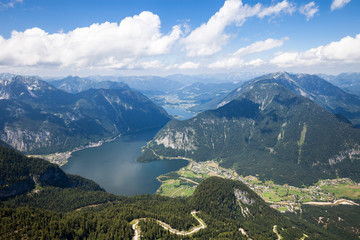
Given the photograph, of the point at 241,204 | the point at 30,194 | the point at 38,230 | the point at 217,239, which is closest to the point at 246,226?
the point at 241,204

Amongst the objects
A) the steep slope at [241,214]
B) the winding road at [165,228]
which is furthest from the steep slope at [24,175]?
the steep slope at [241,214]

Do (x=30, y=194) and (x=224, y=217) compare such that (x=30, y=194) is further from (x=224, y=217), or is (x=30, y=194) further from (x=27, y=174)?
(x=224, y=217)

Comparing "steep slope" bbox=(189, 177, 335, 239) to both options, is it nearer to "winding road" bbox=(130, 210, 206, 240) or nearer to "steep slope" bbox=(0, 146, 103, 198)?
"winding road" bbox=(130, 210, 206, 240)

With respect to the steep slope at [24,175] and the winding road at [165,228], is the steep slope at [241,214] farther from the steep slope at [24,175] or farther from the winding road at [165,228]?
the steep slope at [24,175]

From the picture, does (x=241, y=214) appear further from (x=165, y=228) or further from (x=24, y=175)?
(x=24, y=175)

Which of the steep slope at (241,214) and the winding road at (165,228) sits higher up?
the winding road at (165,228)

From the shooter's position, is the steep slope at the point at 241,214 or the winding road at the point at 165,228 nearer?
the winding road at the point at 165,228

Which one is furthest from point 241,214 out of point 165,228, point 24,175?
point 24,175

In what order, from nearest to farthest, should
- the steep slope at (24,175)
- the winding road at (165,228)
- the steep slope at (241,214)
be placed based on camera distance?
the winding road at (165,228) < the steep slope at (241,214) < the steep slope at (24,175)

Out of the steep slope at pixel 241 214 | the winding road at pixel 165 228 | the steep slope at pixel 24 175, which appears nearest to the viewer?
the winding road at pixel 165 228
